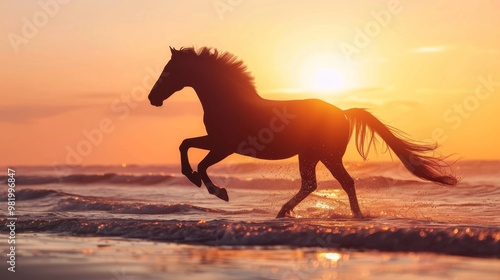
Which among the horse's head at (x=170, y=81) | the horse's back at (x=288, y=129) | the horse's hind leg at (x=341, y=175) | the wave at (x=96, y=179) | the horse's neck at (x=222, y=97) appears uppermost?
the horse's head at (x=170, y=81)

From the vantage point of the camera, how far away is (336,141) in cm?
1295

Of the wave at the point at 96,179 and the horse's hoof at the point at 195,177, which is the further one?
the wave at the point at 96,179

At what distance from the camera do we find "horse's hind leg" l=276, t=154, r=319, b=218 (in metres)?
12.7

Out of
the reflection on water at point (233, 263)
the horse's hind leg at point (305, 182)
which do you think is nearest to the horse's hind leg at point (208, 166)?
the horse's hind leg at point (305, 182)

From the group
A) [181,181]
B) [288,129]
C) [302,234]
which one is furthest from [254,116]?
[181,181]

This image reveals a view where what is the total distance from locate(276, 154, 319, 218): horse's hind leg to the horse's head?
2.21 metres

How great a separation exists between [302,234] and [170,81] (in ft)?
12.4

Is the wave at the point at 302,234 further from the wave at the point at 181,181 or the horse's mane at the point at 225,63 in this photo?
the wave at the point at 181,181

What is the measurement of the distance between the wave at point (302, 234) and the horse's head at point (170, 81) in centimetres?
199

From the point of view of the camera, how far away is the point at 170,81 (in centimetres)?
1273

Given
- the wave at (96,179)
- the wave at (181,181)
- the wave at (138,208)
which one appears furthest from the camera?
the wave at (96,179)

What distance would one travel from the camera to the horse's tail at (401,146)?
520 inches

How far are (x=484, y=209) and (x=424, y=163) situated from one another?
9.08 ft

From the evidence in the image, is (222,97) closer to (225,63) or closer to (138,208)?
(225,63)
